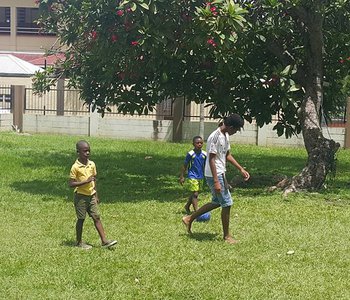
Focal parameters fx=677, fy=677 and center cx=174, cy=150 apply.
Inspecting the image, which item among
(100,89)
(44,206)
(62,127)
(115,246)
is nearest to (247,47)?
(100,89)

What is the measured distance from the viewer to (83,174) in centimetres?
760

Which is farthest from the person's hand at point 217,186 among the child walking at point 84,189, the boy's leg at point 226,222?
the child walking at point 84,189

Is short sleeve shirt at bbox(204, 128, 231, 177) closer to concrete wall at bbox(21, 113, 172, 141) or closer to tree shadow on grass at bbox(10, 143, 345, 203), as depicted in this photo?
tree shadow on grass at bbox(10, 143, 345, 203)

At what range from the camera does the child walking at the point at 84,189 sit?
7.57 m

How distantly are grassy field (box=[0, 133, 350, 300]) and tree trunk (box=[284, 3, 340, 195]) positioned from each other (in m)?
0.41

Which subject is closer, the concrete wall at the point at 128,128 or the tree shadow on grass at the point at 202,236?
the tree shadow on grass at the point at 202,236

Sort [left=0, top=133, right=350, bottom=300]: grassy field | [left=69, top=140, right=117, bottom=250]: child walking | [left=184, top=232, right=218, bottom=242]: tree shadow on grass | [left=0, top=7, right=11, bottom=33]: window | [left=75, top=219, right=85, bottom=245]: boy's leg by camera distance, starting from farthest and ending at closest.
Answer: [left=0, top=7, right=11, bottom=33]: window
[left=184, top=232, right=218, bottom=242]: tree shadow on grass
[left=75, top=219, right=85, bottom=245]: boy's leg
[left=69, top=140, right=117, bottom=250]: child walking
[left=0, top=133, right=350, bottom=300]: grassy field

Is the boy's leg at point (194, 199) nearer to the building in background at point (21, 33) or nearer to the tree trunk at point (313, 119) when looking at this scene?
the tree trunk at point (313, 119)

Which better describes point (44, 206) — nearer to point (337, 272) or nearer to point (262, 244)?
point (262, 244)

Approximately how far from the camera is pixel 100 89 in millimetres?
13836

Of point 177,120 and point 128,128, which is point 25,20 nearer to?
point 128,128

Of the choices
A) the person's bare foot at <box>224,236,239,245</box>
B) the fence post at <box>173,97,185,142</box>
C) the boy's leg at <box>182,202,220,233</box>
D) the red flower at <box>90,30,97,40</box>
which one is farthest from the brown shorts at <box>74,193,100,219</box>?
the fence post at <box>173,97,185,142</box>

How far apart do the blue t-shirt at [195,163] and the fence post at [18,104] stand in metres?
15.5

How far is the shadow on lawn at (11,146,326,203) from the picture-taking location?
1175cm
